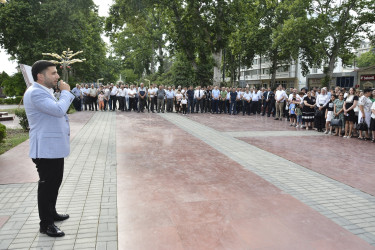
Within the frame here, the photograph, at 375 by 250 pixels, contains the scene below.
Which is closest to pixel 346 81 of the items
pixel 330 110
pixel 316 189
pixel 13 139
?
pixel 330 110

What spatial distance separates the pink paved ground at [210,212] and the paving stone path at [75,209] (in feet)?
0.63

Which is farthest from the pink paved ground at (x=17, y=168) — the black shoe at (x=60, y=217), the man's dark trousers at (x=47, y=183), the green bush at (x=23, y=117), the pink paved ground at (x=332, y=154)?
the pink paved ground at (x=332, y=154)

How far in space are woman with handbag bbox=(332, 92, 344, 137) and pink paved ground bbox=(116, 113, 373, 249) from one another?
659 cm

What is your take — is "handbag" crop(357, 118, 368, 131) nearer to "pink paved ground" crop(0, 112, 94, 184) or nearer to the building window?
"pink paved ground" crop(0, 112, 94, 184)

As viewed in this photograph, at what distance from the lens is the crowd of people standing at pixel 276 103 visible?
37.2 feet

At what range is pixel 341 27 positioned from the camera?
33750 mm

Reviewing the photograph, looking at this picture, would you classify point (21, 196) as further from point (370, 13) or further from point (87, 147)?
point (370, 13)

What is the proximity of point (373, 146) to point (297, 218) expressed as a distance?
23.9 ft

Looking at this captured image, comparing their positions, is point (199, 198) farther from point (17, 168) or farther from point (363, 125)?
point (363, 125)

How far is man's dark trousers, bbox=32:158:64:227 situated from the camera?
3605 millimetres

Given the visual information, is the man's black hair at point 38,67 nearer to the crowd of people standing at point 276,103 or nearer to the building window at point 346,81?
the crowd of people standing at point 276,103

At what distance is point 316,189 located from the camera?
5535 mm

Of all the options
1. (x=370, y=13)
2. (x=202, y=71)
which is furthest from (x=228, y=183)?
(x=370, y=13)

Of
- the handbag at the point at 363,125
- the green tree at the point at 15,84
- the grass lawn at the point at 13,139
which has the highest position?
the green tree at the point at 15,84
